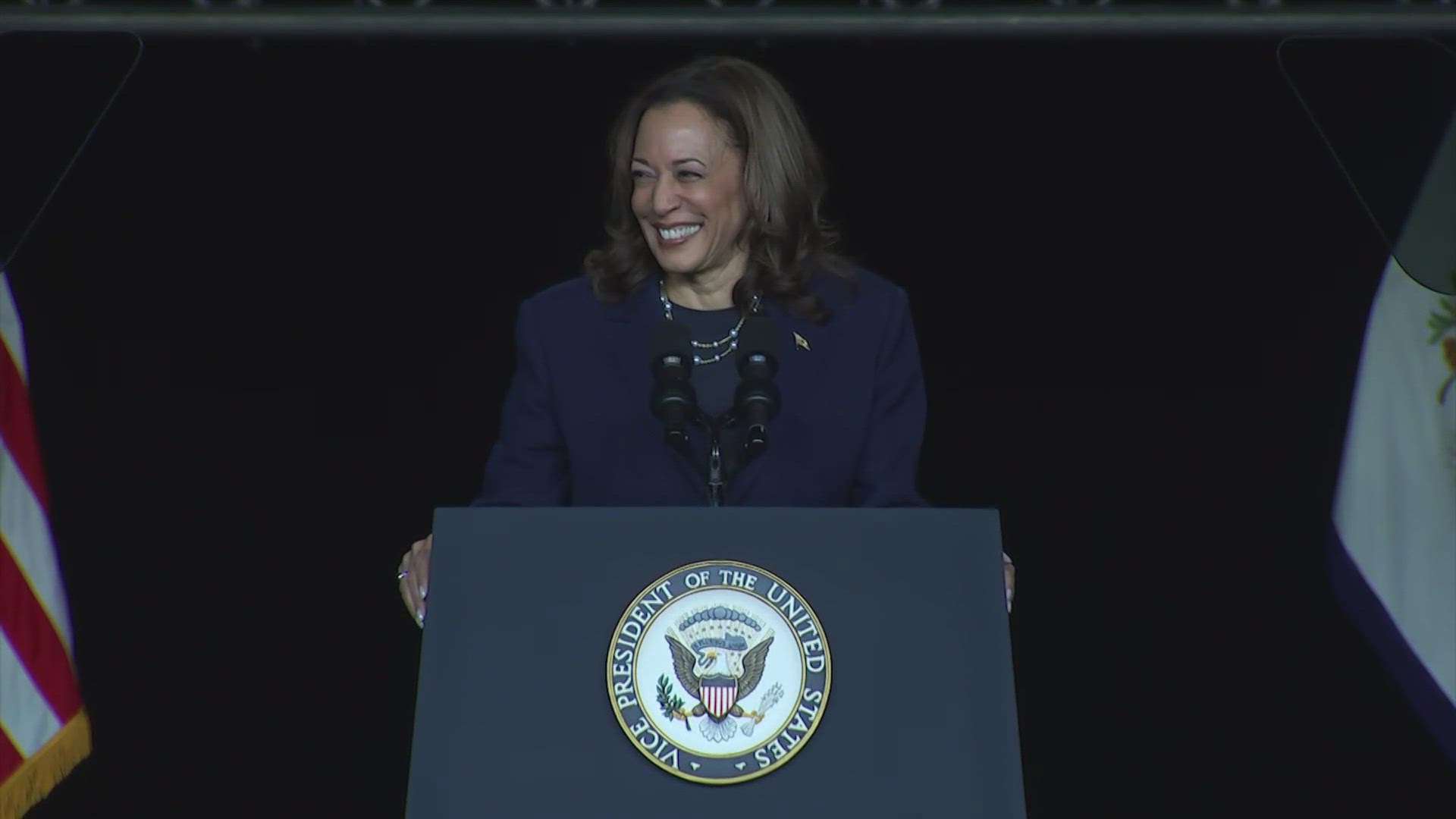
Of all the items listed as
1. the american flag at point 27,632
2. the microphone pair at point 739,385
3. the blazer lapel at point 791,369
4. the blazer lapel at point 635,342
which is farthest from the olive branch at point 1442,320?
the american flag at point 27,632

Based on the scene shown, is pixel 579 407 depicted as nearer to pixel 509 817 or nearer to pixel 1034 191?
pixel 509 817

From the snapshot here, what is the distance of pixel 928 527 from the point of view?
6.27 ft

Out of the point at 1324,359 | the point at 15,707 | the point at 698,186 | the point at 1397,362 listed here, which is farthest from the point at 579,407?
the point at 1324,359

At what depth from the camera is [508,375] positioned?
4.15m

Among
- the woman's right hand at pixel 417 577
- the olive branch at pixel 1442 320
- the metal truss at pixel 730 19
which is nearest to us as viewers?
the woman's right hand at pixel 417 577

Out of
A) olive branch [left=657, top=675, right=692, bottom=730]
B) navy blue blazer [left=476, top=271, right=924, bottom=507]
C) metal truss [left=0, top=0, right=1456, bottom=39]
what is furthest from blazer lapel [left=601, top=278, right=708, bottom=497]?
metal truss [left=0, top=0, right=1456, bottom=39]

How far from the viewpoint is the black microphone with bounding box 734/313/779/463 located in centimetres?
202

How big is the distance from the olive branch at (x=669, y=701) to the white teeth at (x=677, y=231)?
2.69 feet

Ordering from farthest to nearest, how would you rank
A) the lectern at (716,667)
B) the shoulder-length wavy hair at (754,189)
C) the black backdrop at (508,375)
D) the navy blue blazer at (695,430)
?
the black backdrop at (508,375), the shoulder-length wavy hair at (754,189), the navy blue blazer at (695,430), the lectern at (716,667)

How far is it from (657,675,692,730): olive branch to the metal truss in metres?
1.58

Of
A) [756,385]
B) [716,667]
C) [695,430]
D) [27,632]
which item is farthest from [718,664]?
[27,632]

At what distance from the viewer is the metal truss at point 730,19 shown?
3.16m

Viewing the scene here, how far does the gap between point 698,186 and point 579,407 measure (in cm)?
32

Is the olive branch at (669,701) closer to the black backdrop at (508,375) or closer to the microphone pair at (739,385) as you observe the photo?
the microphone pair at (739,385)
